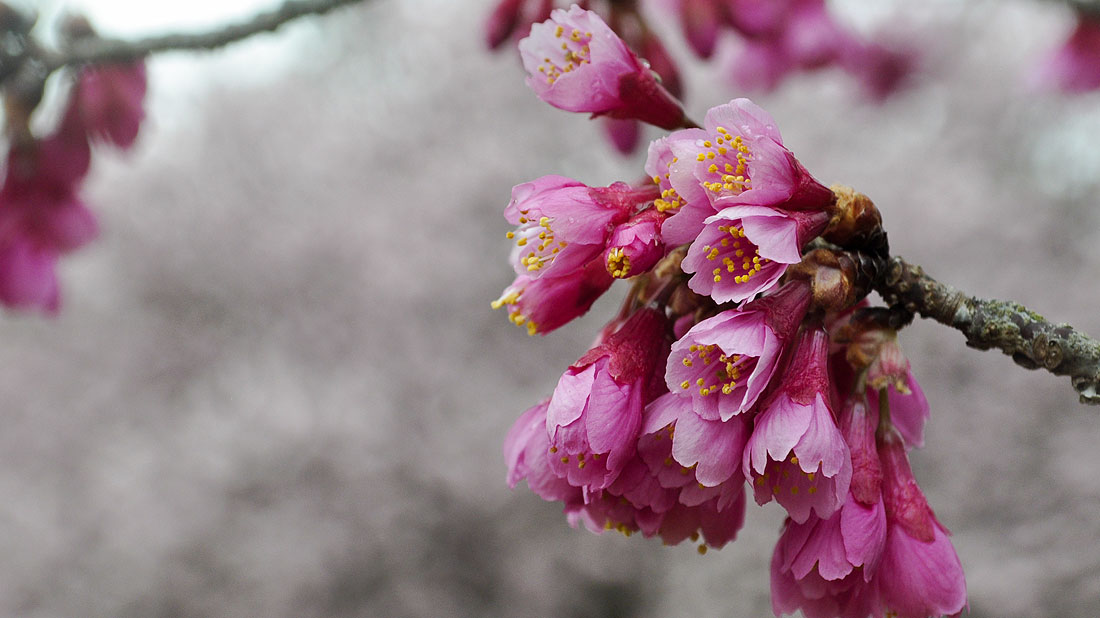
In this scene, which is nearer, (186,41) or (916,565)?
(916,565)

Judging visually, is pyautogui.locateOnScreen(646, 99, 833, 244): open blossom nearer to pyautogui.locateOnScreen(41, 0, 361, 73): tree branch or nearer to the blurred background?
pyautogui.locateOnScreen(41, 0, 361, 73): tree branch

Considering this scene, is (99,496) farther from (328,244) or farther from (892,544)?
(892,544)

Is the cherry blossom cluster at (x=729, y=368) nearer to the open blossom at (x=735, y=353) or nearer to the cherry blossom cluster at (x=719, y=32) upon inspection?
the open blossom at (x=735, y=353)

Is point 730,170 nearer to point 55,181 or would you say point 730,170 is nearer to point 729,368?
point 729,368

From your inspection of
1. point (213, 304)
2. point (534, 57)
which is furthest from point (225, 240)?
point (534, 57)

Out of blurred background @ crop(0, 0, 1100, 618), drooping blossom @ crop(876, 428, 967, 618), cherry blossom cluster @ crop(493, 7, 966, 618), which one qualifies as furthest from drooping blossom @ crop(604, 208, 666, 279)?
blurred background @ crop(0, 0, 1100, 618)

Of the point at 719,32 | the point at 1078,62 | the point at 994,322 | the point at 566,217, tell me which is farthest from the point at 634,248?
the point at 1078,62
